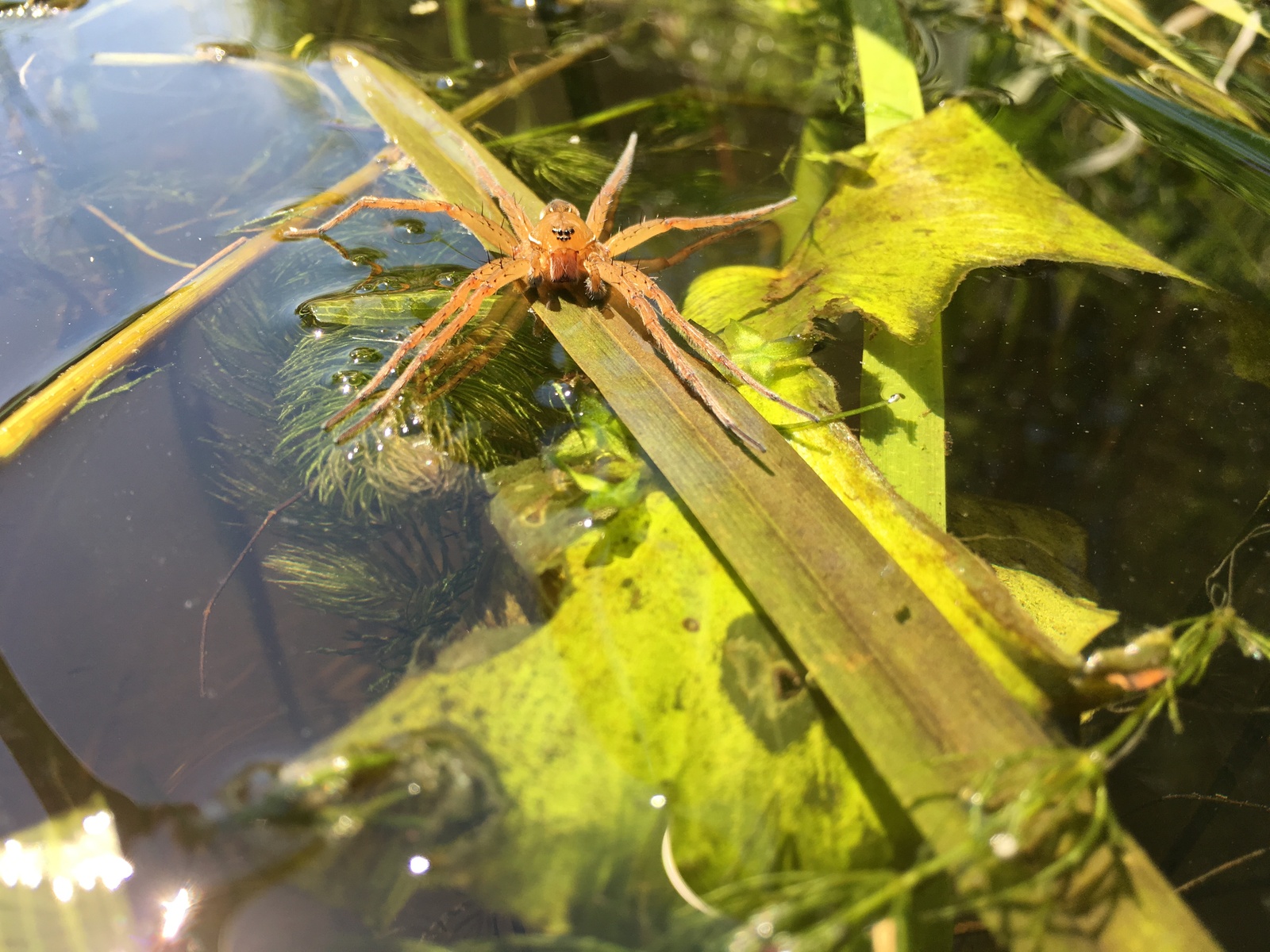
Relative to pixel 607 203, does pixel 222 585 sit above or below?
below

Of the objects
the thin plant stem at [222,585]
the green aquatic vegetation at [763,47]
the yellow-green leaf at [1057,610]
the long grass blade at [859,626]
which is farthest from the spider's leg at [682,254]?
the yellow-green leaf at [1057,610]

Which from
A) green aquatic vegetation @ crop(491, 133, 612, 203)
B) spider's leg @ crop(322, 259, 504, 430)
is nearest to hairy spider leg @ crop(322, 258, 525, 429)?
spider's leg @ crop(322, 259, 504, 430)

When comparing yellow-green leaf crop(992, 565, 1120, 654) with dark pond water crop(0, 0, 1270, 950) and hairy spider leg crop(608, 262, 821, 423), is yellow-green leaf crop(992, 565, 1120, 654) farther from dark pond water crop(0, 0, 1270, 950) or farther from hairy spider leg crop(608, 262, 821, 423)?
hairy spider leg crop(608, 262, 821, 423)

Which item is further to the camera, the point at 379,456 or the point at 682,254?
the point at 682,254

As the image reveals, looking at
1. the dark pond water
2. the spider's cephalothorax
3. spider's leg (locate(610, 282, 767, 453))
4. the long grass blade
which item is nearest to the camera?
the long grass blade

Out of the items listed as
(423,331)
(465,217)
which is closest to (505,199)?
(465,217)

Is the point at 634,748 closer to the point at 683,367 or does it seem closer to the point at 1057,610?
the point at 683,367

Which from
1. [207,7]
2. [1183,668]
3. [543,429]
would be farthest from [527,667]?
[207,7]
